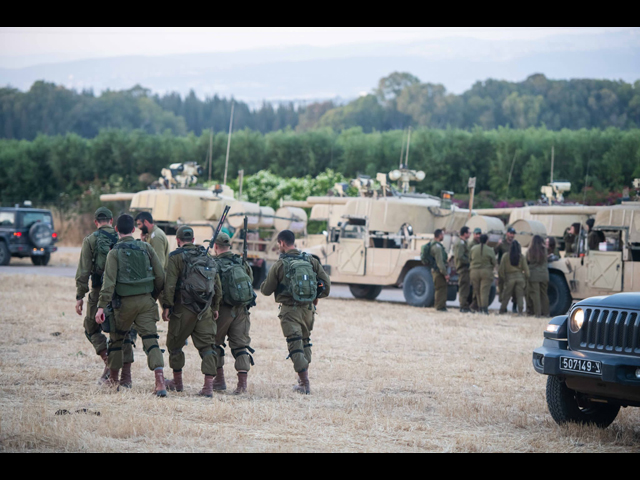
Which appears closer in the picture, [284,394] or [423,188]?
[284,394]

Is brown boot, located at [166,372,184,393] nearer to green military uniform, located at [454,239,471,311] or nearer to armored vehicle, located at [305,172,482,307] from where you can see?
green military uniform, located at [454,239,471,311]

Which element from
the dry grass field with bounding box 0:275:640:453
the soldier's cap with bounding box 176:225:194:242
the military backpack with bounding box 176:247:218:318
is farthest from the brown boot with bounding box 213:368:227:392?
the soldier's cap with bounding box 176:225:194:242

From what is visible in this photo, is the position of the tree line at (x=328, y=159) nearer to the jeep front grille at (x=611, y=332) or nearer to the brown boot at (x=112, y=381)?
the brown boot at (x=112, y=381)

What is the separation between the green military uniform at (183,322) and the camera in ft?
24.9

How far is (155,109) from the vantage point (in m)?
70.4

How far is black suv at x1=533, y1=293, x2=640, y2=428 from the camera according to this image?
19.4ft

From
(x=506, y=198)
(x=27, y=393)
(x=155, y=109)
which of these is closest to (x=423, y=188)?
(x=506, y=198)

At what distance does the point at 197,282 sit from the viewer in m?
7.48

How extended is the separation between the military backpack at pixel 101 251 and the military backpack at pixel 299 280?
5.24 ft

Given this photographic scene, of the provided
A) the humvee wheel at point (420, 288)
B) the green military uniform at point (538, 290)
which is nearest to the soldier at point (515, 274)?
the green military uniform at point (538, 290)

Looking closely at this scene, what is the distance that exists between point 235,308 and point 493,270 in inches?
331

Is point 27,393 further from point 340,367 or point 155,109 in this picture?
point 155,109

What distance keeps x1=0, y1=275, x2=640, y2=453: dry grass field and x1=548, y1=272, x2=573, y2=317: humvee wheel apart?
344 cm

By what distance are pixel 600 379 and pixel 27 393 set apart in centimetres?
467
